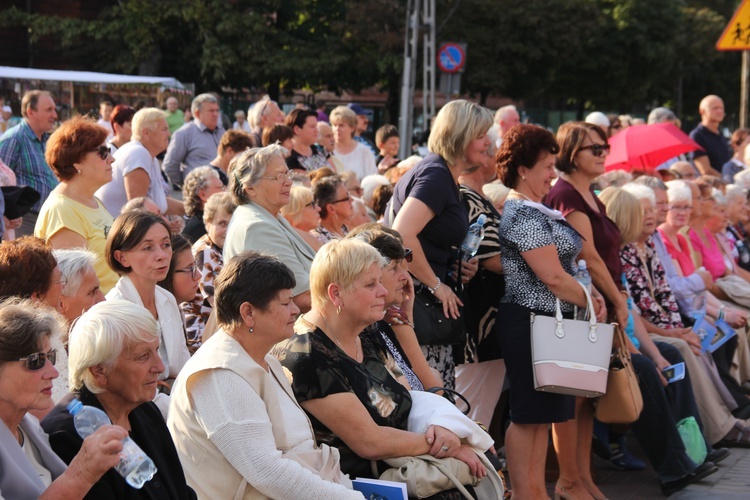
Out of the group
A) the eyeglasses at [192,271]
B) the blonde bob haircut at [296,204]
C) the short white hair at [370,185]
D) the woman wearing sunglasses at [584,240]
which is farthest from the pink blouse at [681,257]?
the eyeglasses at [192,271]

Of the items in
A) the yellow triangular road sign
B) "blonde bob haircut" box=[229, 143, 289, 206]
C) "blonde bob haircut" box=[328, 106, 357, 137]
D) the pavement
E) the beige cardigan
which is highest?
the yellow triangular road sign

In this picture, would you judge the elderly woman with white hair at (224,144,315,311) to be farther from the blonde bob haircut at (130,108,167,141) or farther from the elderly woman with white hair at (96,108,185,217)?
the blonde bob haircut at (130,108,167,141)

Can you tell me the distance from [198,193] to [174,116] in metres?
11.2

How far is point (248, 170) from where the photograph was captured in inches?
211

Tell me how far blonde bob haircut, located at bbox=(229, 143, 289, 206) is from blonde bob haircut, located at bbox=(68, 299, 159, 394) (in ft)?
6.66

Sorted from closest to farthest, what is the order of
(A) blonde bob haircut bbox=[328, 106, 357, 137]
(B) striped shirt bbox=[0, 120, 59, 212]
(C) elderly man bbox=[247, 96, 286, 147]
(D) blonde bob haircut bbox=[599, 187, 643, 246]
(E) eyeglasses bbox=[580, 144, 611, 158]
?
(E) eyeglasses bbox=[580, 144, 611, 158]
(D) blonde bob haircut bbox=[599, 187, 643, 246]
(B) striped shirt bbox=[0, 120, 59, 212]
(C) elderly man bbox=[247, 96, 286, 147]
(A) blonde bob haircut bbox=[328, 106, 357, 137]

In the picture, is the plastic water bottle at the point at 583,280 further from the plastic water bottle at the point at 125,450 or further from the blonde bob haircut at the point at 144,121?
the blonde bob haircut at the point at 144,121

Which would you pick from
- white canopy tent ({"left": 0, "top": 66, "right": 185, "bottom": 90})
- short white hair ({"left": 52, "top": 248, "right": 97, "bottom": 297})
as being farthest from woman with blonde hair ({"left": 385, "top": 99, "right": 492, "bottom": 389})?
white canopy tent ({"left": 0, "top": 66, "right": 185, "bottom": 90})

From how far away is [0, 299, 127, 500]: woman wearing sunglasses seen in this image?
2.93 m

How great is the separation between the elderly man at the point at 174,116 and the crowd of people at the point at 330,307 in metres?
8.16

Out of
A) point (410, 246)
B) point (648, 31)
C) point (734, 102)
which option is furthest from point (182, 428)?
point (734, 102)

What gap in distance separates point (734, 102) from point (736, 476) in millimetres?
48154

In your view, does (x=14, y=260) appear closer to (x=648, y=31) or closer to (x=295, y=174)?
(x=295, y=174)

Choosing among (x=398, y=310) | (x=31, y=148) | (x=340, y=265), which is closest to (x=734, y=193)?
(x=398, y=310)
